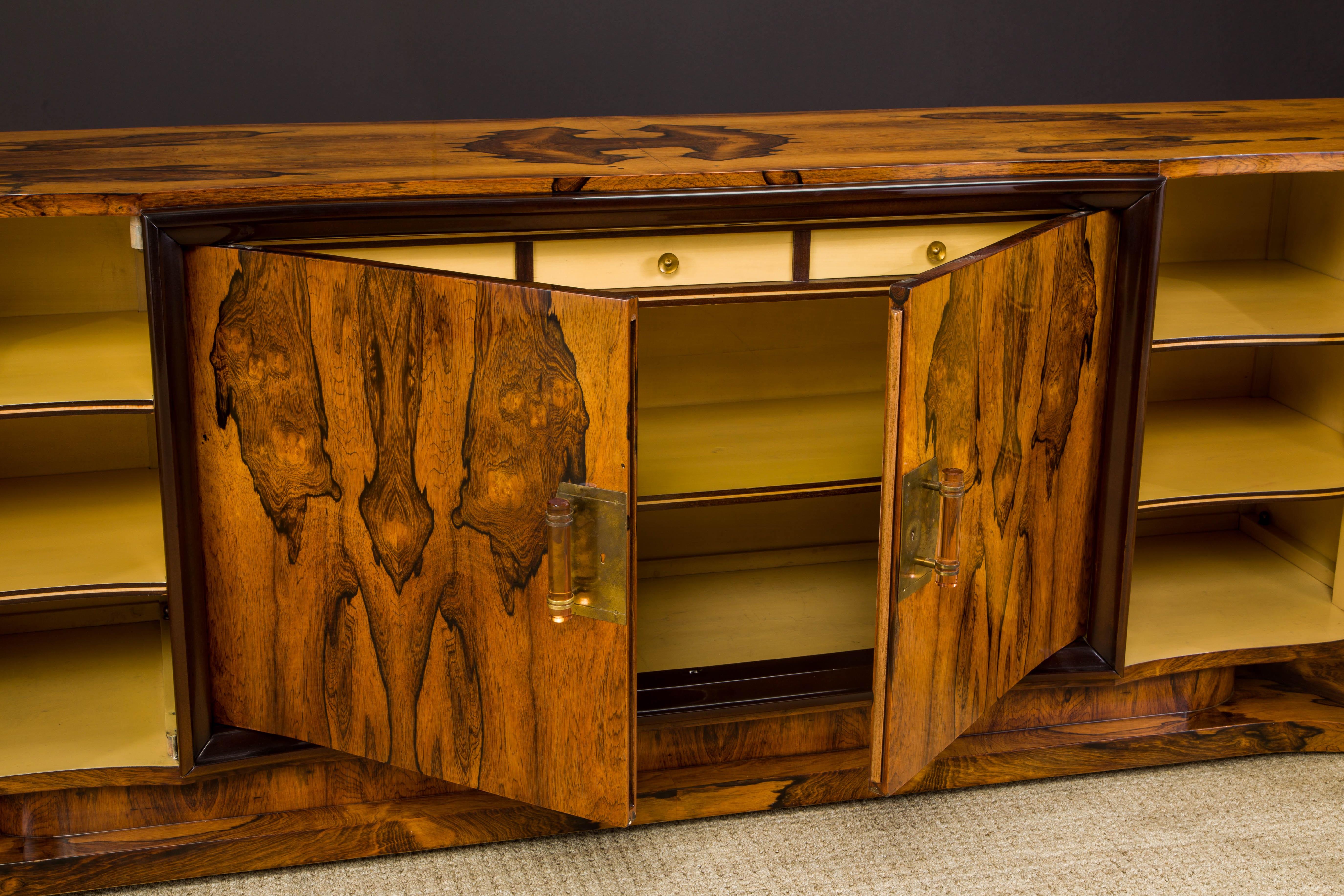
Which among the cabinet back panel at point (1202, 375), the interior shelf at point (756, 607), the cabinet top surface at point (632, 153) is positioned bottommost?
the interior shelf at point (756, 607)

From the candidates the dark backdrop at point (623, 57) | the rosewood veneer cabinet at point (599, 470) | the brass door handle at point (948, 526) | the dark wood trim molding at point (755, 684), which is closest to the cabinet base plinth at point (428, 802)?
the rosewood veneer cabinet at point (599, 470)

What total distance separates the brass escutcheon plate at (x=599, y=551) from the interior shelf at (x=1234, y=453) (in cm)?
84

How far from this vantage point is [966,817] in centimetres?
181

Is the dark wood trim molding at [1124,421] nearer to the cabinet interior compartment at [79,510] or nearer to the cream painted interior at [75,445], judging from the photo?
the cabinet interior compartment at [79,510]

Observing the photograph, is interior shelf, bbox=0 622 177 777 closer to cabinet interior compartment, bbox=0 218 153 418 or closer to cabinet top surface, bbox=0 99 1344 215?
cabinet interior compartment, bbox=0 218 153 418

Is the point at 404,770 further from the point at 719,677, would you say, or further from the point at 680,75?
the point at 680,75

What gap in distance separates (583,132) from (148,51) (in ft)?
4.81

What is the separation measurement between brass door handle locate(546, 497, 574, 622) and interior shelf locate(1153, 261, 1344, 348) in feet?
2.97

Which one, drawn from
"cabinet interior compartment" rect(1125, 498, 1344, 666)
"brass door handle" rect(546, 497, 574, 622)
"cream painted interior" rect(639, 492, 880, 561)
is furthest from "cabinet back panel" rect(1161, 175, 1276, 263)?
"brass door handle" rect(546, 497, 574, 622)

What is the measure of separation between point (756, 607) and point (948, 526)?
72cm

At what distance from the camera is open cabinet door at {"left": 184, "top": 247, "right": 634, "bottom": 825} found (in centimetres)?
137

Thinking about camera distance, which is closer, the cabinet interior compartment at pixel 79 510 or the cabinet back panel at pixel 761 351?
the cabinet interior compartment at pixel 79 510

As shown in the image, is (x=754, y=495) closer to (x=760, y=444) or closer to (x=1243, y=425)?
(x=760, y=444)

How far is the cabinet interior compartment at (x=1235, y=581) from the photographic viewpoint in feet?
6.36
